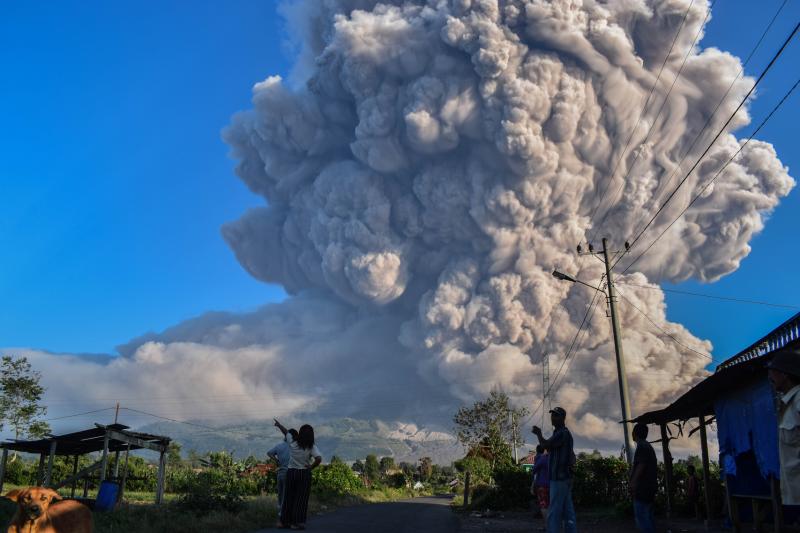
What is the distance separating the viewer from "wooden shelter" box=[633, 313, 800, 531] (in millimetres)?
8617

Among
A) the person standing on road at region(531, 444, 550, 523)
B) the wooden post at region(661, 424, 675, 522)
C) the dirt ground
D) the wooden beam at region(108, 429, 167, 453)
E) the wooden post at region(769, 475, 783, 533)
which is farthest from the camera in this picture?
the wooden beam at region(108, 429, 167, 453)

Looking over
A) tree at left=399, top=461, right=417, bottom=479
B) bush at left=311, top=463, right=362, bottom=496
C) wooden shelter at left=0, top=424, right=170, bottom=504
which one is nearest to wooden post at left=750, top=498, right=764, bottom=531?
bush at left=311, top=463, right=362, bottom=496

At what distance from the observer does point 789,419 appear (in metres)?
3.93

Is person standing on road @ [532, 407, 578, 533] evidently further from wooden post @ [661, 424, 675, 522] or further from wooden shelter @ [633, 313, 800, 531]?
wooden post @ [661, 424, 675, 522]

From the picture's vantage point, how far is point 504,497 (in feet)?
67.8

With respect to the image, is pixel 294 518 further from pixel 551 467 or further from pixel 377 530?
pixel 551 467

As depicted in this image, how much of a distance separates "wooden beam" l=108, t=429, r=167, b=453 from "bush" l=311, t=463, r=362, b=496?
206 inches

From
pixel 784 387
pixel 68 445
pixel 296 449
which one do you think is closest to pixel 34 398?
pixel 68 445

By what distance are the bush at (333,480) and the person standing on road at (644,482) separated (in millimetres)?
14194

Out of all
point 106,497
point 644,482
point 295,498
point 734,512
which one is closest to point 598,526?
point 734,512

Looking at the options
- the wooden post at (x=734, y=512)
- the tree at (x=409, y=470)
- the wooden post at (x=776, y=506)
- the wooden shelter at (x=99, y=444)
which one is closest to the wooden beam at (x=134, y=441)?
the wooden shelter at (x=99, y=444)

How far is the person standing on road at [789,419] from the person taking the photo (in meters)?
3.89

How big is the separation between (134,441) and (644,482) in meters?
15.9

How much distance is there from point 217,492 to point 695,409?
9.78 m
